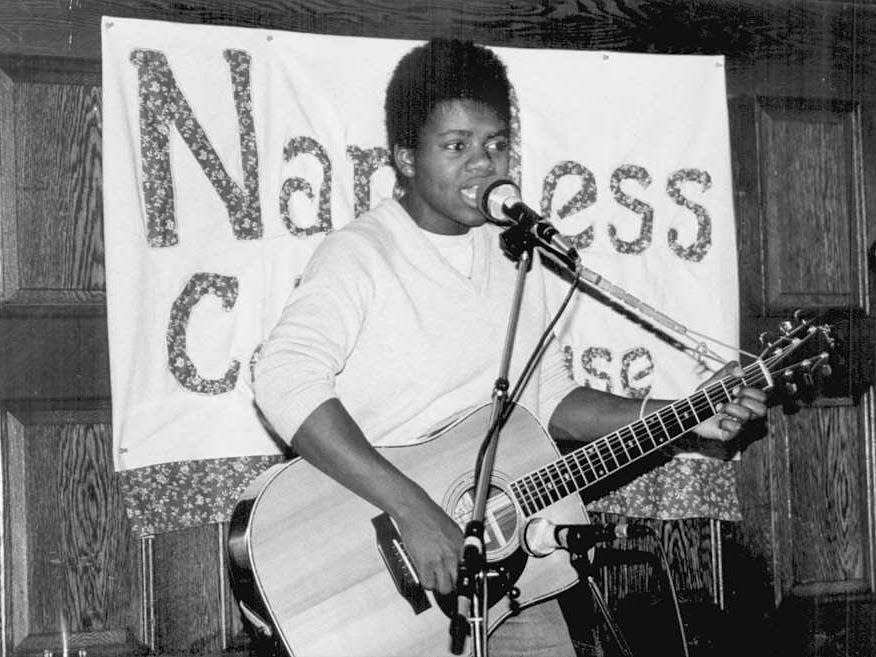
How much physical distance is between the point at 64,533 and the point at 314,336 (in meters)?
1.14

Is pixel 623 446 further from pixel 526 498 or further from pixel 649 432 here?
pixel 526 498

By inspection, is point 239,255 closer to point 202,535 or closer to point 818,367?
point 202,535

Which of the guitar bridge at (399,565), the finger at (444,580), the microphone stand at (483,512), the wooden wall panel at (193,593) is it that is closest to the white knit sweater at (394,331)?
the guitar bridge at (399,565)

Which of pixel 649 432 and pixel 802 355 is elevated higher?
pixel 802 355

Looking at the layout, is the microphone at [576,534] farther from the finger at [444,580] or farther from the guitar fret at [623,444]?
the guitar fret at [623,444]

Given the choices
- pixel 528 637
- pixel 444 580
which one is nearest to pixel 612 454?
pixel 528 637

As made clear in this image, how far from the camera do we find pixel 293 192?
10.8ft

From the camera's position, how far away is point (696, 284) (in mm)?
3615

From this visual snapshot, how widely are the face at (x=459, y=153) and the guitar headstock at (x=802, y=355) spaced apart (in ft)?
2.77

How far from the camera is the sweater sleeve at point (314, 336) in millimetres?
2424

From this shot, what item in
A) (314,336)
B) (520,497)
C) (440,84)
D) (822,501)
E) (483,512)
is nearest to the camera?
(483,512)

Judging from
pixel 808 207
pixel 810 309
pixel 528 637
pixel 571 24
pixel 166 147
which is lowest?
pixel 528 637

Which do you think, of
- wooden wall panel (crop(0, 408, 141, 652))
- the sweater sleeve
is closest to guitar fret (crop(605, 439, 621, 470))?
the sweater sleeve

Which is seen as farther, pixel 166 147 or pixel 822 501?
pixel 822 501
